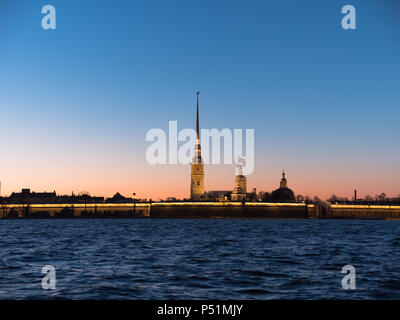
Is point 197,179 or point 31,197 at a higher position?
point 197,179

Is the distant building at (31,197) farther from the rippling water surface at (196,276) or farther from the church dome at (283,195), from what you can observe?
the rippling water surface at (196,276)

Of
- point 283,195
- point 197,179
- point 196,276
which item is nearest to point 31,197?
point 197,179

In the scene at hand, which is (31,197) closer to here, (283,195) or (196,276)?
(283,195)

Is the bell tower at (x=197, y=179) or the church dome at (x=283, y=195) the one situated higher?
the bell tower at (x=197, y=179)

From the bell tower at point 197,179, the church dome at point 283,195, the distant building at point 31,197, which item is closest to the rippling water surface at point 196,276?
the distant building at point 31,197

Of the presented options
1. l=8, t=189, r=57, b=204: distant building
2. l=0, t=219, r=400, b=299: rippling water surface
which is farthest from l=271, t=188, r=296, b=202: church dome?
l=0, t=219, r=400, b=299: rippling water surface

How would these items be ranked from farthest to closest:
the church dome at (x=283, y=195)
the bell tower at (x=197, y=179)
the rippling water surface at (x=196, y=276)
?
the bell tower at (x=197, y=179) → the church dome at (x=283, y=195) → the rippling water surface at (x=196, y=276)

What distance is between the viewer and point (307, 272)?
65.6ft

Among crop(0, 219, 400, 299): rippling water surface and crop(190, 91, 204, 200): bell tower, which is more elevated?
crop(190, 91, 204, 200): bell tower

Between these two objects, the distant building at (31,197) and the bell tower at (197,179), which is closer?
the distant building at (31,197)

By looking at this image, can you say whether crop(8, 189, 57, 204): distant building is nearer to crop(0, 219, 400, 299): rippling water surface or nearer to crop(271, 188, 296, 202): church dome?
crop(271, 188, 296, 202): church dome

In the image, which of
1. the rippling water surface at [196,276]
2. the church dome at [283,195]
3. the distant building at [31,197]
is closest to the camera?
the rippling water surface at [196,276]

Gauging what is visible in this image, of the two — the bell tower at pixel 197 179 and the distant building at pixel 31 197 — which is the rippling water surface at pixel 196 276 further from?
the bell tower at pixel 197 179

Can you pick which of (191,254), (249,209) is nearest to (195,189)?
(249,209)
